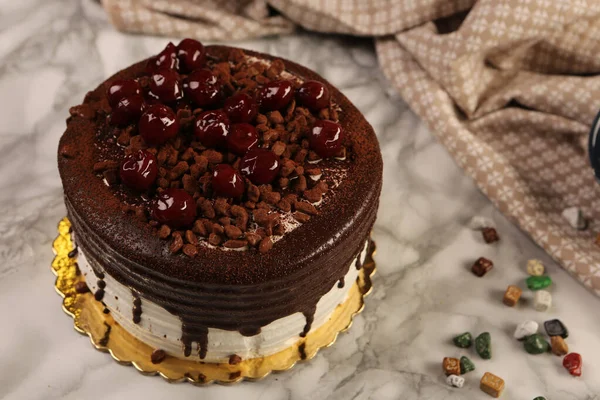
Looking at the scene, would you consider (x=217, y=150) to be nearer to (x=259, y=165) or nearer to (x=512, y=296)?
(x=259, y=165)

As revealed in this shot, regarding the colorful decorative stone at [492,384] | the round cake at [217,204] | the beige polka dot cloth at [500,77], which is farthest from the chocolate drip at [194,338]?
the beige polka dot cloth at [500,77]

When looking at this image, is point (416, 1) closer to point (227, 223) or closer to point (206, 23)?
point (206, 23)

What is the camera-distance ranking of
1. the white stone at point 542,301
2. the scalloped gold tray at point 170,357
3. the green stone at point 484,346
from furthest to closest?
1. the white stone at point 542,301
2. the green stone at point 484,346
3. the scalloped gold tray at point 170,357

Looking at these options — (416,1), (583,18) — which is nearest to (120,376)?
(416,1)

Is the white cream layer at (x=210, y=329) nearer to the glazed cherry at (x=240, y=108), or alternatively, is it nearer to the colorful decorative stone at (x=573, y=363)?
the glazed cherry at (x=240, y=108)

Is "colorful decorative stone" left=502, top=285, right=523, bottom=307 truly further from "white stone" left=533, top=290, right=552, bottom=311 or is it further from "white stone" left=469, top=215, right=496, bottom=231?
"white stone" left=469, top=215, right=496, bottom=231
